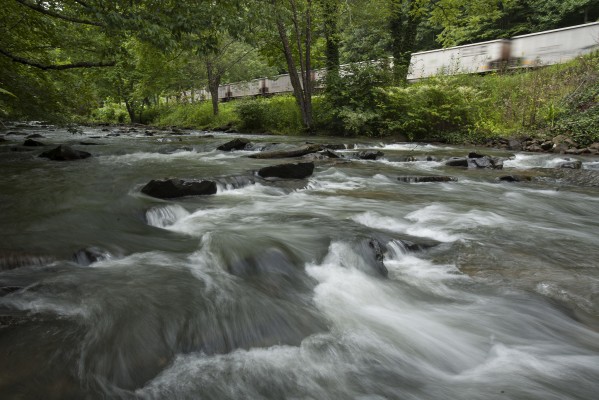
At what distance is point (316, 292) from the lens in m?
3.39

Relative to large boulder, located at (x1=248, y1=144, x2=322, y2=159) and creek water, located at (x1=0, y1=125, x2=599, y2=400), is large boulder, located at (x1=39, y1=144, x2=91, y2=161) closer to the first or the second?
creek water, located at (x1=0, y1=125, x2=599, y2=400)

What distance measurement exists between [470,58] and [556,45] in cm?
476

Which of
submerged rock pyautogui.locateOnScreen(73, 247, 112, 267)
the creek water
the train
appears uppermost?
the train

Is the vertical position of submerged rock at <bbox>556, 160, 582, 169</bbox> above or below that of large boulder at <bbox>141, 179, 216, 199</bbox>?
below

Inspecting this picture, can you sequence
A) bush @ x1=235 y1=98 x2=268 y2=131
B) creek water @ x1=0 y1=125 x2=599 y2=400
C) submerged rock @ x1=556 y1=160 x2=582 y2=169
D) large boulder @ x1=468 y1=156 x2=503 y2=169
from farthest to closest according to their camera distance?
1. bush @ x1=235 y1=98 x2=268 y2=131
2. large boulder @ x1=468 y1=156 x2=503 y2=169
3. submerged rock @ x1=556 y1=160 x2=582 y2=169
4. creek water @ x1=0 y1=125 x2=599 y2=400

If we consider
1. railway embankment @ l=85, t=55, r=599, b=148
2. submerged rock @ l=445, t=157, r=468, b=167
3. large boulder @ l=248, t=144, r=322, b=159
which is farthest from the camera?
railway embankment @ l=85, t=55, r=599, b=148

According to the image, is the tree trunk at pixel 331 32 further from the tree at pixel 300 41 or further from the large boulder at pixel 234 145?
the large boulder at pixel 234 145

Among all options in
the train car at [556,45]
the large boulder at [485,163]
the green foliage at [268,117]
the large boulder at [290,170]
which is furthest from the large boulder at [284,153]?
the train car at [556,45]

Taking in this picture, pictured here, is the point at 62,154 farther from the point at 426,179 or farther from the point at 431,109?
the point at 431,109

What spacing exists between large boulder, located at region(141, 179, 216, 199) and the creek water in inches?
9.8

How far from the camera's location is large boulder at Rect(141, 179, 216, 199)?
19.9 ft

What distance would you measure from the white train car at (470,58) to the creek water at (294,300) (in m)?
18.5

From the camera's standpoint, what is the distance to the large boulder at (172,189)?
6.08 m

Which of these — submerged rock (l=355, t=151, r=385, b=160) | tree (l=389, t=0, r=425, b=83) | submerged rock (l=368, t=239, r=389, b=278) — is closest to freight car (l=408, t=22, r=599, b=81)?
tree (l=389, t=0, r=425, b=83)
